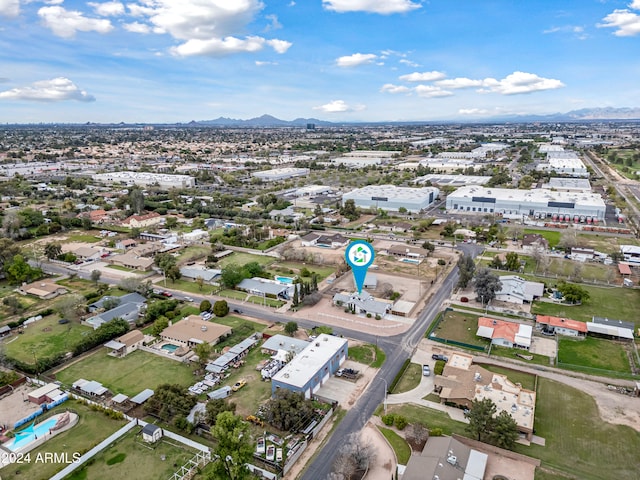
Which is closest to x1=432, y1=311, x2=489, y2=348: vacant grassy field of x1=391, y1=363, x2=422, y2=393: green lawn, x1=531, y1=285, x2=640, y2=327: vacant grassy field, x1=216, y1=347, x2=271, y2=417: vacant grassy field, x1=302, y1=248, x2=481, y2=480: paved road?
x1=302, y1=248, x2=481, y2=480: paved road

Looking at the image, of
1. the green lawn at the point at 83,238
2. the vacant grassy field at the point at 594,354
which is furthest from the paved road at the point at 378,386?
the green lawn at the point at 83,238

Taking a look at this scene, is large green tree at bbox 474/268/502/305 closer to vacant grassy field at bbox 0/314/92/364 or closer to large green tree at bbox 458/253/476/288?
large green tree at bbox 458/253/476/288

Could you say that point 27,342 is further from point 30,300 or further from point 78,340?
point 30,300

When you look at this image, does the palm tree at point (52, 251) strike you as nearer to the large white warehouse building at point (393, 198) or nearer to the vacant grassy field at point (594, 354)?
the large white warehouse building at point (393, 198)

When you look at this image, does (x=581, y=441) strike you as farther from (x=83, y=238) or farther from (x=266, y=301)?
(x=83, y=238)

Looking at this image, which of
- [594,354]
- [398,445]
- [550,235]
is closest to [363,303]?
[398,445]
